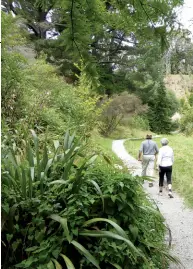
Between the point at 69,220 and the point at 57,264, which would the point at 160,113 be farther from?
the point at 57,264

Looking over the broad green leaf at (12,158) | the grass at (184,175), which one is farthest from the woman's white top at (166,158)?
the broad green leaf at (12,158)

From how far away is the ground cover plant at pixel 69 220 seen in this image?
7.34ft

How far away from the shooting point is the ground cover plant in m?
2.24

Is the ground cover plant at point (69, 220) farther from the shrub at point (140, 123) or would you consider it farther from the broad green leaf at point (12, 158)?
the shrub at point (140, 123)

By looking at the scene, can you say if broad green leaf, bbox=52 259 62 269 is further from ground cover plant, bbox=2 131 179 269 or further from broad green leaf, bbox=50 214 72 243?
broad green leaf, bbox=50 214 72 243

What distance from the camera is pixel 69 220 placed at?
7.61ft

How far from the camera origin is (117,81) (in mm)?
25016

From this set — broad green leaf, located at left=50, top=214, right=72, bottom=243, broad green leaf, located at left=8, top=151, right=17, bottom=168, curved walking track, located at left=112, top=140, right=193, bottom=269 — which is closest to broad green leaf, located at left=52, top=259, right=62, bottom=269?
broad green leaf, located at left=50, top=214, right=72, bottom=243

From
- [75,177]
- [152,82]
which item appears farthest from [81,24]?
[152,82]

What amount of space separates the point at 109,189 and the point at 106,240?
396 millimetres

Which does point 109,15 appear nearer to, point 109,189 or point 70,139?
point 109,189

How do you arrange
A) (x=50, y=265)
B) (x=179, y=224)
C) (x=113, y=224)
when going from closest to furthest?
(x=50, y=265), (x=113, y=224), (x=179, y=224)

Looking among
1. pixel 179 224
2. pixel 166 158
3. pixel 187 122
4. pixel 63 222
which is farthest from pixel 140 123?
pixel 63 222

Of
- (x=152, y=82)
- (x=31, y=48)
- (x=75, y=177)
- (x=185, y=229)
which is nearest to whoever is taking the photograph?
(x=75, y=177)
